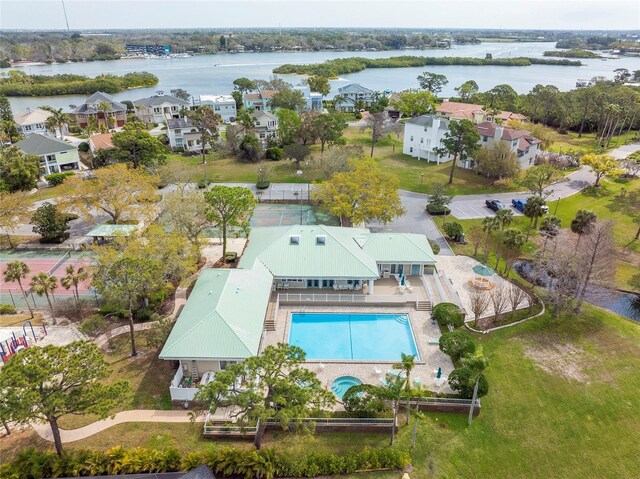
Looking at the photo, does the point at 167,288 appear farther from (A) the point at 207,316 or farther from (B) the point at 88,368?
(B) the point at 88,368

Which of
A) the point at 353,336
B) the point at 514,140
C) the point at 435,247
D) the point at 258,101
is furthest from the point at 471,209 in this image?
the point at 258,101

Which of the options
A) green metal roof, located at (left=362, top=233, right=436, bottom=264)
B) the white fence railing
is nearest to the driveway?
green metal roof, located at (left=362, top=233, right=436, bottom=264)

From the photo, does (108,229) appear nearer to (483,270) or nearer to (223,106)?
(483,270)

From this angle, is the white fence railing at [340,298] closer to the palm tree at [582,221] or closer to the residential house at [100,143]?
the palm tree at [582,221]

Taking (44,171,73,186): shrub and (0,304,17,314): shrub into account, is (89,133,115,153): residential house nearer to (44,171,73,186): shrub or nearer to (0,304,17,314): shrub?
(44,171,73,186): shrub

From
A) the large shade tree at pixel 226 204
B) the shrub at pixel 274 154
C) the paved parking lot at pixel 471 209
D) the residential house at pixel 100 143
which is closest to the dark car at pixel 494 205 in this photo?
the paved parking lot at pixel 471 209

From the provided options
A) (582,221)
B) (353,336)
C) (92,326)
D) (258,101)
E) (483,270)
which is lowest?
(353,336)
